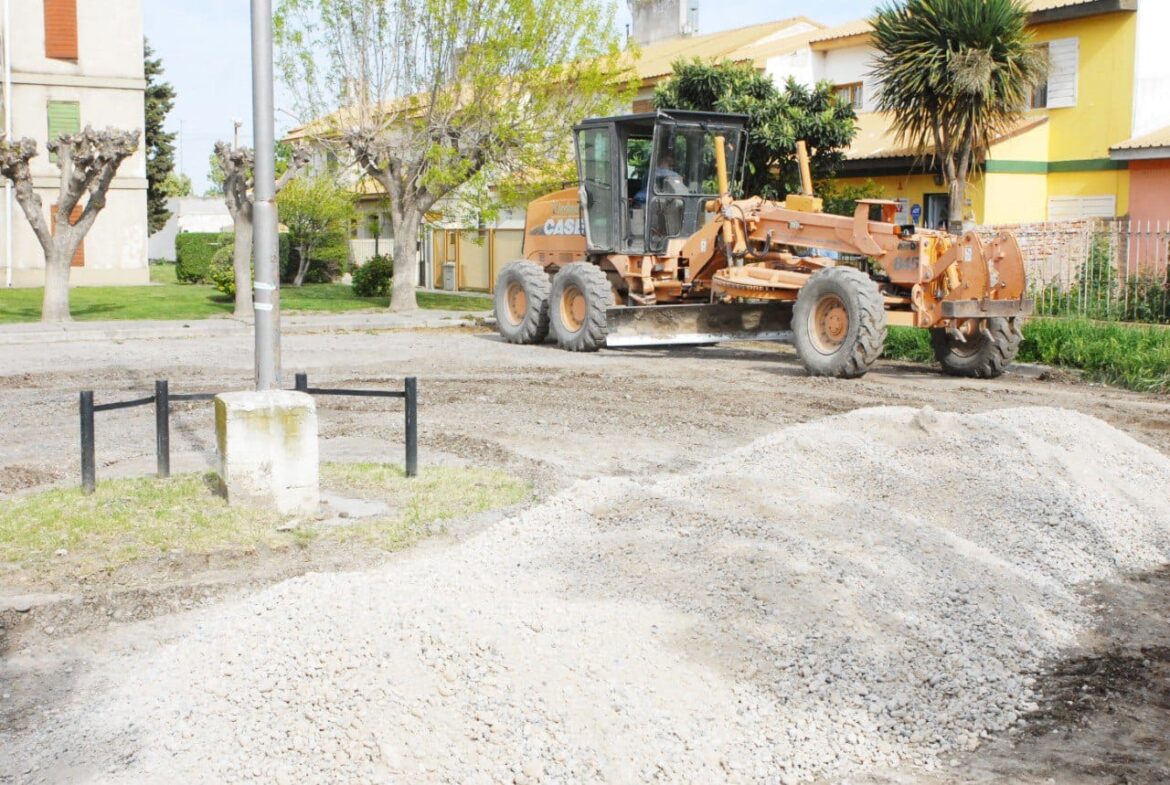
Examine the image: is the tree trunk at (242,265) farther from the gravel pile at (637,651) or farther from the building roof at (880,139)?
the gravel pile at (637,651)

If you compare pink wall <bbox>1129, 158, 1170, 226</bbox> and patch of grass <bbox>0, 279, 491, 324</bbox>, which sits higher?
pink wall <bbox>1129, 158, 1170, 226</bbox>

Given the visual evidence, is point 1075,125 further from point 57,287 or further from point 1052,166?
point 57,287

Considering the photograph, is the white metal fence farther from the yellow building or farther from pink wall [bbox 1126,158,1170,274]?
the yellow building

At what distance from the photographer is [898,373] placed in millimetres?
16906

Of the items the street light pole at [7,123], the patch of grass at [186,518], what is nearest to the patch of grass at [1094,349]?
the patch of grass at [186,518]

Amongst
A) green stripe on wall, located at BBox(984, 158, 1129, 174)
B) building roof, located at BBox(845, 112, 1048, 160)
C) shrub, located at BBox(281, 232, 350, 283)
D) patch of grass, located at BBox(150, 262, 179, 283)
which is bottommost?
patch of grass, located at BBox(150, 262, 179, 283)

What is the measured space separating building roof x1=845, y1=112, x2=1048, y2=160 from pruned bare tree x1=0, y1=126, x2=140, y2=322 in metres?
14.4

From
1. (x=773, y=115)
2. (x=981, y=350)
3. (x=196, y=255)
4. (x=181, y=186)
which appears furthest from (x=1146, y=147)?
(x=181, y=186)

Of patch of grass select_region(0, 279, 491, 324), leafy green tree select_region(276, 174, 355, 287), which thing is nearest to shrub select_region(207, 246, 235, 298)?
patch of grass select_region(0, 279, 491, 324)

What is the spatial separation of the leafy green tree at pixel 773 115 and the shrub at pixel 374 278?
30.3ft

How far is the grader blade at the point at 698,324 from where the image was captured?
59.3 feet

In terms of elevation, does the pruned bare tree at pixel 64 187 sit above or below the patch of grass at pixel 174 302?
above

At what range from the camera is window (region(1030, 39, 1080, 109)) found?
2600cm

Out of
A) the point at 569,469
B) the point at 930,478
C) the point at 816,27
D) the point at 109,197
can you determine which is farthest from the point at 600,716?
the point at 109,197
